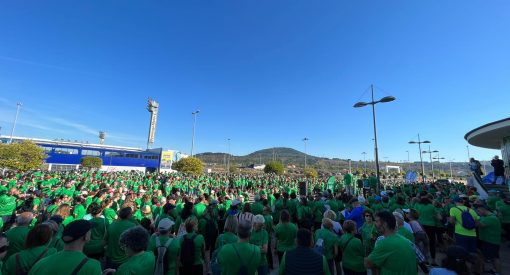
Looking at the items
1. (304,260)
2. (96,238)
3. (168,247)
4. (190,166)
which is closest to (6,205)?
(96,238)

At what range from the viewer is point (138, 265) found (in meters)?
2.49

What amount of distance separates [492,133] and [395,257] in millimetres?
17340

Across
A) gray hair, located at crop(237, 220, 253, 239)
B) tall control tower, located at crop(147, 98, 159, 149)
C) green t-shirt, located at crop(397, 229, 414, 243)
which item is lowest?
green t-shirt, located at crop(397, 229, 414, 243)

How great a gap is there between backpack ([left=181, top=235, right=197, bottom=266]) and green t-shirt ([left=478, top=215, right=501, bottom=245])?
6911 millimetres

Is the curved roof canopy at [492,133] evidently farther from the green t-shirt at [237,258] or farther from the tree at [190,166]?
the tree at [190,166]

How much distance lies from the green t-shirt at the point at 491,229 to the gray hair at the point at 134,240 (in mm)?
7590

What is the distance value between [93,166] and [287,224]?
5267 centimetres

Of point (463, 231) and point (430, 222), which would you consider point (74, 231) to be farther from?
point (430, 222)

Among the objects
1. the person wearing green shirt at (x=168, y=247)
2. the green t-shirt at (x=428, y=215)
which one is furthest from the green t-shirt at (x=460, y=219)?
the person wearing green shirt at (x=168, y=247)

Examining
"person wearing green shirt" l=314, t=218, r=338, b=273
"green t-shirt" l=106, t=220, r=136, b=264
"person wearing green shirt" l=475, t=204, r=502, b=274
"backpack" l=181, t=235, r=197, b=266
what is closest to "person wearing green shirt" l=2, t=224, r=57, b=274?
"green t-shirt" l=106, t=220, r=136, b=264

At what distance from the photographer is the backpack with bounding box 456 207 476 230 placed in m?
5.50

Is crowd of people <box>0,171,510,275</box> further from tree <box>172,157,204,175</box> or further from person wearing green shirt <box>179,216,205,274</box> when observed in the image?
tree <box>172,157,204,175</box>

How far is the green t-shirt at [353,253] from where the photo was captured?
12.9 ft

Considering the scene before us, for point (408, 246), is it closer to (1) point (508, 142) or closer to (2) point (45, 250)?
(2) point (45, 250)
